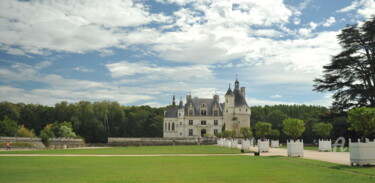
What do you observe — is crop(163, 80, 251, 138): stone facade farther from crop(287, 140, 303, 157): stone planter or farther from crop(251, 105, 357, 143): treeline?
crop(287, 140, 303, 157): stone planter

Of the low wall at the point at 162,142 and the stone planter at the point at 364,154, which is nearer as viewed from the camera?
the stone planter at the point at 364,154

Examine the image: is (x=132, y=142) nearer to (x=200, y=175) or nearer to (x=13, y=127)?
(x=13, y=127)

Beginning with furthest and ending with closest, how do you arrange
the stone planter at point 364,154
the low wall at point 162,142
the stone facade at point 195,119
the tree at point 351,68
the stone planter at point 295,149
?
the stone facade at point 195,119
the low wall at point 162,142
the tree at point 351,68
the stone planter at point 295,149
the stone planter at point 364,154

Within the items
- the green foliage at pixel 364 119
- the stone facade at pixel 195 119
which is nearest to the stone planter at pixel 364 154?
the green foliage at pixel 364 119

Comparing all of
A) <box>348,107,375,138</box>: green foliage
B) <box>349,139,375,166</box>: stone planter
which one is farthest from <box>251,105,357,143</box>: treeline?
<box>349,139,375,166</box>: stone planter

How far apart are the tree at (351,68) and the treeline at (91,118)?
57.8m

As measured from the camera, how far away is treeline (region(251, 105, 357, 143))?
39.8m

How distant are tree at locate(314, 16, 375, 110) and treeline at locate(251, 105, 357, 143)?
2.04 m

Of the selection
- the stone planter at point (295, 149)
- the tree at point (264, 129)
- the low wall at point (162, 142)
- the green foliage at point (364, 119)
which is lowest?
the low wall at point (162, 142)

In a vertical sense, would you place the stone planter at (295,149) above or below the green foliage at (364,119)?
below

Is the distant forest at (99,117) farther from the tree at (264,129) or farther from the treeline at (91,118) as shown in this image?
the tree at (264,129)

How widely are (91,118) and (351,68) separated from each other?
62.4 meters

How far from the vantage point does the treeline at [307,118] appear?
3984 cm

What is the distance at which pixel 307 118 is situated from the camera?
255ft
